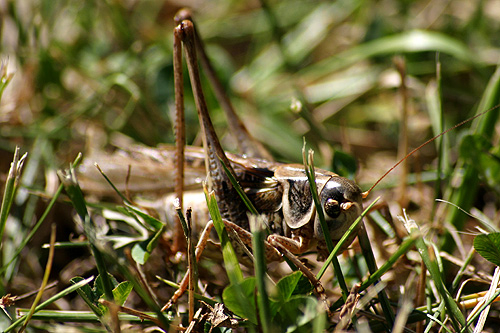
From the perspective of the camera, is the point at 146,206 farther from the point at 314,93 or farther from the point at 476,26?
the point at 476,26

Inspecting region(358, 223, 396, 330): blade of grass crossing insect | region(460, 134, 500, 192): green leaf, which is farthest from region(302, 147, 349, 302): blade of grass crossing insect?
region(460, 134, 500, 192): green leaf

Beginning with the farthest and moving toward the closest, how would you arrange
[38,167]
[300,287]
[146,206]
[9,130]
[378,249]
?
[9,130] → [38,167] → [146,206] → [378,249] → [300,287]

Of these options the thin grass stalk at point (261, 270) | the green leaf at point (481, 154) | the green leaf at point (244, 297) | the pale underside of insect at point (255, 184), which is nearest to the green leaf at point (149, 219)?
the pale underside of insect at point (255, 184)

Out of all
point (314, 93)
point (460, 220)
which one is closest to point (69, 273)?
point (460, 220)

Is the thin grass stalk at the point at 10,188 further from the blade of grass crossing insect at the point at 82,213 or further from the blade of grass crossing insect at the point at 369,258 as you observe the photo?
the blade of grass crossing insect at the point at 369,258

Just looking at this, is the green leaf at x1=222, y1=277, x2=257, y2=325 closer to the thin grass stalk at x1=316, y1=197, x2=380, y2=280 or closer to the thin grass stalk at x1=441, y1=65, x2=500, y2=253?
the thin grass stalk at x1=316, y1=197, x2=380, y2=280

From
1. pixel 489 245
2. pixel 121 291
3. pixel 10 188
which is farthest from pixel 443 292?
pixel 10 188

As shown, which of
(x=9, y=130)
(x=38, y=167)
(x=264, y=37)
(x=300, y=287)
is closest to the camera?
(x=300, y=287)

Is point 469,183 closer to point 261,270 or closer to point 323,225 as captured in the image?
point 323,225
